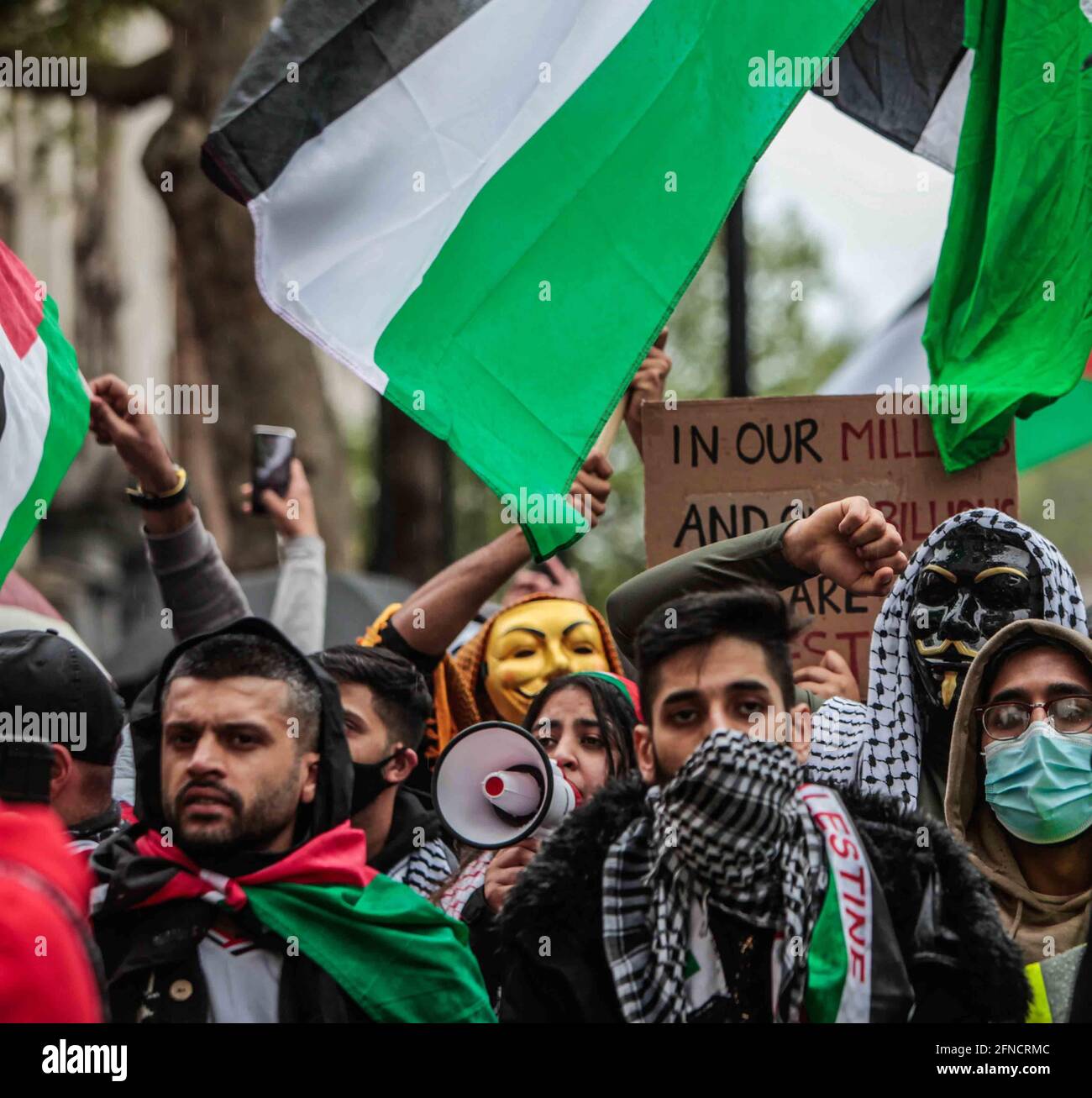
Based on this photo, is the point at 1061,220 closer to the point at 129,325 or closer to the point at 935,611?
the point at 935,611

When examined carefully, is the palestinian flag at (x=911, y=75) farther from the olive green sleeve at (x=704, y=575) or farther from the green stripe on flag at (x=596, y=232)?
the olive green sleeve at (x=704, y=575)

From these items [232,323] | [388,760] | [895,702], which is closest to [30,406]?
[388,760]

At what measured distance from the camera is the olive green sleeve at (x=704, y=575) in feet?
14.0

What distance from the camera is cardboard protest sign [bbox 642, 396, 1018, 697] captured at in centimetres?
521

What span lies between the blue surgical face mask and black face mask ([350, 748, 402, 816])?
149cm

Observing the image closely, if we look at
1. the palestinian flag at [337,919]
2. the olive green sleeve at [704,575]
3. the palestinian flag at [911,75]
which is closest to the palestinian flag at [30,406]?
the palestinian flag at [337,919]

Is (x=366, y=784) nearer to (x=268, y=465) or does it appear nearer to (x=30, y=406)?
(x=30, y=406)

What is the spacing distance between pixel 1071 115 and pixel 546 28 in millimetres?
1509

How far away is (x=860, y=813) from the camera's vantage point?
3566mm

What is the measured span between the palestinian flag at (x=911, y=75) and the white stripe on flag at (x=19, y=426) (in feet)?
9.15

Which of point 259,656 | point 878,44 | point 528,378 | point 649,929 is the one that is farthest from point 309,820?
point 878,44

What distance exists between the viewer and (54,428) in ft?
16.6
